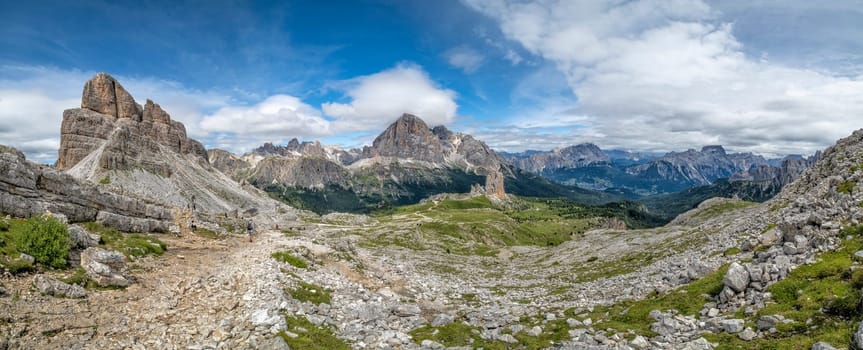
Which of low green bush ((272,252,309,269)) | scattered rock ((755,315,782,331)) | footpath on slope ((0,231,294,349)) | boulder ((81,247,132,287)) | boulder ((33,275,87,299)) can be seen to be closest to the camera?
scattered rock ((755,315,782,331))

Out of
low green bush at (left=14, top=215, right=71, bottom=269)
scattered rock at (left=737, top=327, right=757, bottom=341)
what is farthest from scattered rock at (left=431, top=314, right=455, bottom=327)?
low green bush at (left=14, top=215, right=71, bottom=269)

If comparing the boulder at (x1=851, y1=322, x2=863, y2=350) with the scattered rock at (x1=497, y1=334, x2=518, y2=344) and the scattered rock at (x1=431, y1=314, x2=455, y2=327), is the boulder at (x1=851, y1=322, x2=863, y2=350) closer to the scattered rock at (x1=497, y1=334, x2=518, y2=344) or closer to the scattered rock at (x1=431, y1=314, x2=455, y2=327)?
the scattered rock at (x1=497, y1=334, x2=518, y2=344)

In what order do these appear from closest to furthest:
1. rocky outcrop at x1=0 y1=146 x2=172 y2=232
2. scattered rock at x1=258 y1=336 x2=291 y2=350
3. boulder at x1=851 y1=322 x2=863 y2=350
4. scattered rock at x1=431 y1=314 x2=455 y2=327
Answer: boulder at x1=851 y1=322 x2=863 y2=350
scattered rock at x1=258 y1=336 x2=291 y2=350
scattered rock at x1=431 y1=314 x2=455 y2=327
rocky outcrop at x1=0 y1=146 x2=172 y2=232

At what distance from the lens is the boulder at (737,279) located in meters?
23.2

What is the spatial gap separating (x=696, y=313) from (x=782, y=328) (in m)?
5.58

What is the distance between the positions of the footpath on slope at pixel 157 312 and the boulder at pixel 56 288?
1.31 ft

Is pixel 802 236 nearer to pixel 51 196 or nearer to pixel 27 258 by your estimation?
pixel 27 258

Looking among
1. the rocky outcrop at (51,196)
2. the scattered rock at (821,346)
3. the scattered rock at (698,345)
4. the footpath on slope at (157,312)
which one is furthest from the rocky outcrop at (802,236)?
the rocky outcrop at (51,196)

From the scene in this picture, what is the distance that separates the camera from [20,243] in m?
25.1

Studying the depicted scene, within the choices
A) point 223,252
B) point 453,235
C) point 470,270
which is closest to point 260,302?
point 223,252

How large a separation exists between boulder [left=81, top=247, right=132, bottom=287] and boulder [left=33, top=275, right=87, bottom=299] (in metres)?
2.43

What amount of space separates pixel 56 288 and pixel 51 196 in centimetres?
3020

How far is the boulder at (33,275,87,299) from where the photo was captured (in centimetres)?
2197

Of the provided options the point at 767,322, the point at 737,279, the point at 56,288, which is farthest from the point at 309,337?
the point at 737,279
